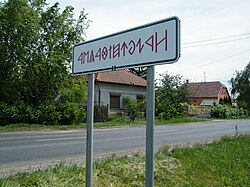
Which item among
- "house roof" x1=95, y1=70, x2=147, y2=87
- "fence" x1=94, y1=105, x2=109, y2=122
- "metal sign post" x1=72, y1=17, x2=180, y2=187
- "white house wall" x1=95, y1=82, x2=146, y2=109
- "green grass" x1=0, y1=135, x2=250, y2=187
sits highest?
"house roof" x1=95, y1=70, x2=147, y2=87

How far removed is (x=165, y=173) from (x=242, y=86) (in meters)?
62.1

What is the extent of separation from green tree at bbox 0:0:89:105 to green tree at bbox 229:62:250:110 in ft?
159

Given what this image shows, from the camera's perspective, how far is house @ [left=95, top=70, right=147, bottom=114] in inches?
1180

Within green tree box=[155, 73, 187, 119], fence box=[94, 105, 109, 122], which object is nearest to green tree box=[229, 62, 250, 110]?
green tree box=[155, 73, 187, 119]

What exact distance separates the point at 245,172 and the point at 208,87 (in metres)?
64.9

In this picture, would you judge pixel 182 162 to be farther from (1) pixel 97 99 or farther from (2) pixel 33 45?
(1) pixel 97 99

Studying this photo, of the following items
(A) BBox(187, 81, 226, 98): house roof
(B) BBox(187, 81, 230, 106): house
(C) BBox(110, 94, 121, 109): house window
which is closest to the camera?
(C) BBox(110, 94, 121, 109): house window

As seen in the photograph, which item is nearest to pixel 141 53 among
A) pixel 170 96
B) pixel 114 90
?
pixel 114 90

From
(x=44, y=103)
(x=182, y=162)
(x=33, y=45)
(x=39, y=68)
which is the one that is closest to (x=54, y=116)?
(x=44, y=103)

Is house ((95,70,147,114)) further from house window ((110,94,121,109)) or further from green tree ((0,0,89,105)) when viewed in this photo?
green tree ((0,0,89,105))

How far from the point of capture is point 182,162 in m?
6.03

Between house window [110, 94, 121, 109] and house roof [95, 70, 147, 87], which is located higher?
house roof [95, 70, 147, 87]

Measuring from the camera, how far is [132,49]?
99.4 inches

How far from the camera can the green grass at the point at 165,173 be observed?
4277mm
